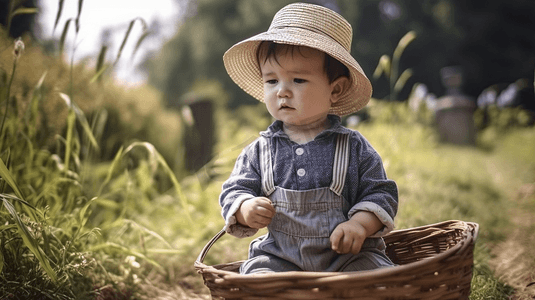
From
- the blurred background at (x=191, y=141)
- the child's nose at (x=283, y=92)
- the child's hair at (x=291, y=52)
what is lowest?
the blurred background at (x=191, y=141)

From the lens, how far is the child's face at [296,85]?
1.47m

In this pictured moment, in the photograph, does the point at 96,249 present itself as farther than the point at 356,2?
No

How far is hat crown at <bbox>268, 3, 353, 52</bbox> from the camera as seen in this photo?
5.03ft

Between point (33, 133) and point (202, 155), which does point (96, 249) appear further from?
point (202, 155)

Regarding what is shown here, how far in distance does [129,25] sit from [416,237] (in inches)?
58.5

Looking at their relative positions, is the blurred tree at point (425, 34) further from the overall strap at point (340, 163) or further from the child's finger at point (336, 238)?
the child's finger at point (336, 238)

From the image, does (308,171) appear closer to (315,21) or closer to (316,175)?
(316,175)

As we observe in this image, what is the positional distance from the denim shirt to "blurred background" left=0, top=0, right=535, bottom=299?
0.50 metres

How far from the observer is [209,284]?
131 centimetres

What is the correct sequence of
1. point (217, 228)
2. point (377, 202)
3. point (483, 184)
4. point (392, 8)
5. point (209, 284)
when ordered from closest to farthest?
point (209, 284) < point (377, 202) < point (217, 228) < point (483, 184) < point (392, 8)

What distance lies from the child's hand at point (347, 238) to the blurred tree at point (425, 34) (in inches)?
310

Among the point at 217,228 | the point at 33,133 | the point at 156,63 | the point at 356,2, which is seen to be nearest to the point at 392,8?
the point at 356,2

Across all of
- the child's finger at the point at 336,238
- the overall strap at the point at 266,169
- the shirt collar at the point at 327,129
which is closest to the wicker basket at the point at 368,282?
the child's finger at the point at 336,238

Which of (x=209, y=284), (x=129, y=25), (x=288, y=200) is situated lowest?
(x=209, y=284)
